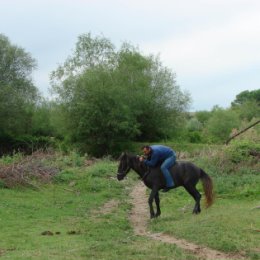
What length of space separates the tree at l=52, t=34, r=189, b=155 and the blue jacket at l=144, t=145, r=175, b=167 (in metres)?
33.6

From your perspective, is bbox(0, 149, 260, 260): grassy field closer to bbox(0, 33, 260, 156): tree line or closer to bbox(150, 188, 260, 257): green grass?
bbox(150, 188, 260, 257): green grass

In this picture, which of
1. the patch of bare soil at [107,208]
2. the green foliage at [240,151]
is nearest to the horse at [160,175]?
the patch of bare soil at [107,208]

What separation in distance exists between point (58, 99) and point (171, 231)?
135 feet

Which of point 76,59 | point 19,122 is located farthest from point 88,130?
point 76,59

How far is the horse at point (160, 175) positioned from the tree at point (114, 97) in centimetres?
3336

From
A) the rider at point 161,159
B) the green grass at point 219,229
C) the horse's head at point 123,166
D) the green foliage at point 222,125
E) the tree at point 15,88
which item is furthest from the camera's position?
the green foliage at point 222,125

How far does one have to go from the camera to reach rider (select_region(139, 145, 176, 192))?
584 inches

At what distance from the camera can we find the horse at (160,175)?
15.1m

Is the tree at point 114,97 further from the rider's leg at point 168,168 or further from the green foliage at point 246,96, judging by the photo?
the green foliage at point 246,96

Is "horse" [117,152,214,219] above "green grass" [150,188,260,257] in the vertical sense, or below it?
above

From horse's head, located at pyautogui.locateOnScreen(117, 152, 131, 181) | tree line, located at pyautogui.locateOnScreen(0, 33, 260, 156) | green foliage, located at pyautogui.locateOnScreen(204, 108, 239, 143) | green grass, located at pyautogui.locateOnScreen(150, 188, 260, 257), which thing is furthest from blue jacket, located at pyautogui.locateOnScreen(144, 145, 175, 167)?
green foliage, located at pyautogui.locateOnScreen(204, 108, 239, 143)

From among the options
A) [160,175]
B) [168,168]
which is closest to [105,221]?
[160,175]

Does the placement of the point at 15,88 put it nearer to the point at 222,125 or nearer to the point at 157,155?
the point at 222,125

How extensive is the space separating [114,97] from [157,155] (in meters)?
34.8
